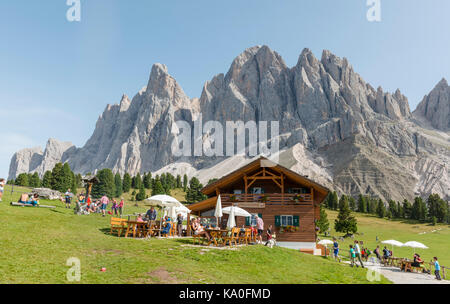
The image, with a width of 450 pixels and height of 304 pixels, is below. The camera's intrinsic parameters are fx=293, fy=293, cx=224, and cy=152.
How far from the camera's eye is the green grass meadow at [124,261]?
933cm

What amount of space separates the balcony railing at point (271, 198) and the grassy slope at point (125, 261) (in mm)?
10295

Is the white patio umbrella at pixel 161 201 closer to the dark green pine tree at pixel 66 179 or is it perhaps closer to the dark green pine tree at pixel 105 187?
the dark green pine tree at pixel 66 179

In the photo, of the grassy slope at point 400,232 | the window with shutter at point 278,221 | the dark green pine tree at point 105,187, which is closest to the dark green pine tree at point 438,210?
the grassy slope at point 400,232

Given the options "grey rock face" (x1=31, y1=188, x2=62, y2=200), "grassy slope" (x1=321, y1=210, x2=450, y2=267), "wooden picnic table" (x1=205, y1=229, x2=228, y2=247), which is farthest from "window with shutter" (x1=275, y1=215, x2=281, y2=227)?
"grassy slope" (x1=321, y1=210, x2=450, y2=267)

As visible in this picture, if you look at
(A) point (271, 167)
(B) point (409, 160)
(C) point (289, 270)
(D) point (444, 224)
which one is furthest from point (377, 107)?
(C) point (289, 270)

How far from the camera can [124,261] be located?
37.2 ft

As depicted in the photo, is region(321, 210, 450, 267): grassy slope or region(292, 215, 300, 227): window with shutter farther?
region(321, 210, 450, 267): grassy slope

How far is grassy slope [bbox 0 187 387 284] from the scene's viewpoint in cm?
936

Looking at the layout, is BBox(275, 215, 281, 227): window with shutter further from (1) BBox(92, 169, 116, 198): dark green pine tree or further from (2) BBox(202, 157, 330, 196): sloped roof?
(1) BBox(92, 169, 116, 198): dark green pine tree

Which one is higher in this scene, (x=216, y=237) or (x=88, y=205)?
(x=88, y=205)

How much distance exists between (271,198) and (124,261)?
717 inches

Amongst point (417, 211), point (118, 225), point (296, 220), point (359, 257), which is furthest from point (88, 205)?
point (417, 211)

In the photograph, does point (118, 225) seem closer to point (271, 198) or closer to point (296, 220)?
point (271, 198)
